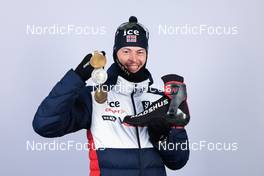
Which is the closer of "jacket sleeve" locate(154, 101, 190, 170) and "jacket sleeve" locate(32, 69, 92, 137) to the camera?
"jacket sleeve" locate(32, 69, 92, 137)

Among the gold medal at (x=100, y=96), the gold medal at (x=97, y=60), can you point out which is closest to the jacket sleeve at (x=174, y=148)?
the gold medal at (x=100, y=96)

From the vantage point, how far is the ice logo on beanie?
186 cm

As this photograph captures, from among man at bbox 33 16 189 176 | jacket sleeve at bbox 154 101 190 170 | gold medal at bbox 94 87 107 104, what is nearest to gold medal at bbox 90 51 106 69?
man at bbox 33 16 189 176

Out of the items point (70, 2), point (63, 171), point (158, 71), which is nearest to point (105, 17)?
point (70, 2)

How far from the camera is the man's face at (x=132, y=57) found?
183 centimetres

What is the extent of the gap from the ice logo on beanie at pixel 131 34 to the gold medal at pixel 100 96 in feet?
0.63

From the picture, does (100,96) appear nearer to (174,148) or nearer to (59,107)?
(59,107)

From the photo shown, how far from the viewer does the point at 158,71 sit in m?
2.36

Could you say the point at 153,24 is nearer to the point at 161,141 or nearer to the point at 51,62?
the point at 51,62

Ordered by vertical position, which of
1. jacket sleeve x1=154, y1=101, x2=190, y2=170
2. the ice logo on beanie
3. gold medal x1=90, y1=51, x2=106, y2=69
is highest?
the ice logo on beanie

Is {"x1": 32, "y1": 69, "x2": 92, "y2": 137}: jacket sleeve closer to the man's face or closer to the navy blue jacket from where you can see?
the navy blue jacket

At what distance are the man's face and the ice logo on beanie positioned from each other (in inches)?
1.2

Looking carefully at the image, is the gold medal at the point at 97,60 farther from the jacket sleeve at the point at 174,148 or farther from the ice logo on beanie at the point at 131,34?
the jacket sleeve at the point at 174,148

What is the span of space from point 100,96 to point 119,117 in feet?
0.29
